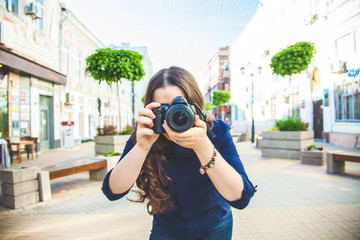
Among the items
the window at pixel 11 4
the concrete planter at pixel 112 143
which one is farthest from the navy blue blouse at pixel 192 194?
the concrete planter at pixel 112 143

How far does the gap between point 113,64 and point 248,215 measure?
6.13m

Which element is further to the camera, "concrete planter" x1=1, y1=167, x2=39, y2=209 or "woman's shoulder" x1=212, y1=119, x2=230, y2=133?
"concrete planter" x1=1, y1=167, x2=39, y2=209

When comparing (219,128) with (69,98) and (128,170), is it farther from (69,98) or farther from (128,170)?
(69,98)

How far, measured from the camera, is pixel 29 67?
33.6ft

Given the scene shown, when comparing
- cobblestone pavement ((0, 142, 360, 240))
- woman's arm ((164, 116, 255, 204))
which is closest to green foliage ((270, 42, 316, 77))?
cobblestone pavement ((0, 142, 360, 240))

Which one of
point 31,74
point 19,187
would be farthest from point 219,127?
point 31,74

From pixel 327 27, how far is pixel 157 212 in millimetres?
14315

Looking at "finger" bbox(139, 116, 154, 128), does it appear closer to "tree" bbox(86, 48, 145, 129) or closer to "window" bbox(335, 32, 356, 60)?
"tree" bbox(86, 48, 145, 129)

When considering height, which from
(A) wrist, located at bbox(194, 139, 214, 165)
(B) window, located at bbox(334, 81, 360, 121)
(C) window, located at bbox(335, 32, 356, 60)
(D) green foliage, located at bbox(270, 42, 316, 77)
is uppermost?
(C) window, located at bbox(335, 32, 356, 60)

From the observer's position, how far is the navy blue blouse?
3.72ft

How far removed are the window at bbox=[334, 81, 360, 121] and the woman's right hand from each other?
12.1 metres

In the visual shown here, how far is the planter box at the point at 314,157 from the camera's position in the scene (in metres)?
6.68

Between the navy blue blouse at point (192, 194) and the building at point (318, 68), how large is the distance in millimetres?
10557

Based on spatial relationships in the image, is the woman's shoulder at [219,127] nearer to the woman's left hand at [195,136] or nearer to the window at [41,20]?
the woman's left hand at [195,136]
